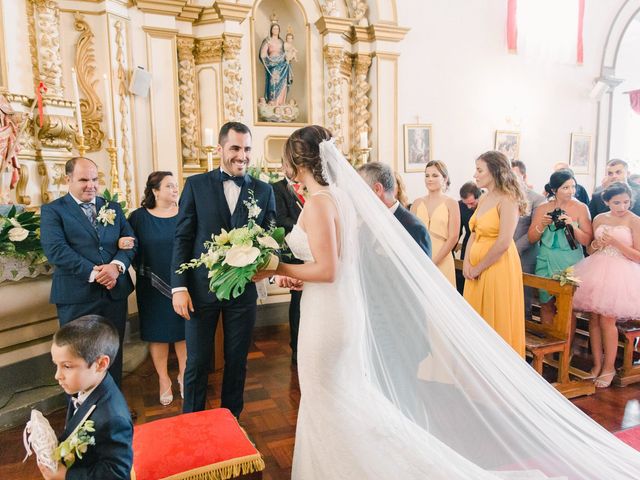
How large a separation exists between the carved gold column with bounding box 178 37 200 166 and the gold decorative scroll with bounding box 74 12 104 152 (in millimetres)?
1024

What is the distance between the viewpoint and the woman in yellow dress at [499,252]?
3377 mm

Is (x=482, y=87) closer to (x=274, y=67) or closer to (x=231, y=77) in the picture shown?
(x=274, y=67)

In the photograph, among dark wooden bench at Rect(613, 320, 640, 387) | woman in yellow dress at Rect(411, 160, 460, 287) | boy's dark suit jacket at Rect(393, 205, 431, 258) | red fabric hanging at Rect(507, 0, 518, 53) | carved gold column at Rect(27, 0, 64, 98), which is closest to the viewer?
boy's dark suit jacket at Rect(393, 205, 431, 258)

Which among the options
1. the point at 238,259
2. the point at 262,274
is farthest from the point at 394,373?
the point at 238,259

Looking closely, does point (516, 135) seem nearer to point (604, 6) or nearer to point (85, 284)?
point (604, 6)

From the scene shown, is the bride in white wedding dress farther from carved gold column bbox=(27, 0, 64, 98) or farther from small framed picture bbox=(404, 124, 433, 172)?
small framed picture bbox=(404, 124, 433, 172)

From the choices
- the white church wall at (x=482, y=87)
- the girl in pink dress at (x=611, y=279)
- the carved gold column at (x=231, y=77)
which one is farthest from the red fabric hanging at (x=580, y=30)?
the carved gold column at (x=231, y=77)

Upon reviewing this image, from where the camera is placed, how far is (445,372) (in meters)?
2.21

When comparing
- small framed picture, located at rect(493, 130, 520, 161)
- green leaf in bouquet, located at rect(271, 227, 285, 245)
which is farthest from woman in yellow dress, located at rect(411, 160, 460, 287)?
small framed picture, located at rect(493, 130, 520, 161)

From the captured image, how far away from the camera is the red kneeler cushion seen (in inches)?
75.2

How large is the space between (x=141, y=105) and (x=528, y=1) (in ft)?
22.8

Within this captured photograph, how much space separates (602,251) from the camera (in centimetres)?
398

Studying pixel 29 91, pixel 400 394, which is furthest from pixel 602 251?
pixel 29 91

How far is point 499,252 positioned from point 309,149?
1969 mm
